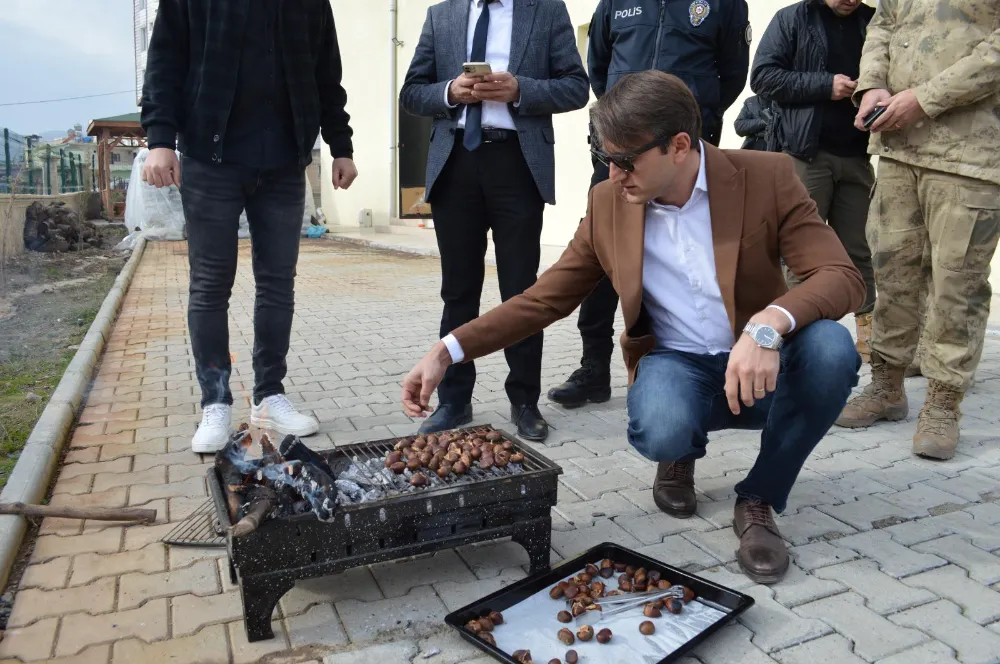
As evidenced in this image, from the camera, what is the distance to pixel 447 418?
A: 4352 mm

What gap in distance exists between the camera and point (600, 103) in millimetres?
2709

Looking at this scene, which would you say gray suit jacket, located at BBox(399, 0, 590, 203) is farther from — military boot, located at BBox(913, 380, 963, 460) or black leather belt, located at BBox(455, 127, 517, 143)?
military boot, located at BBox(913, 380, 963, 460)

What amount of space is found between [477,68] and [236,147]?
120 cm

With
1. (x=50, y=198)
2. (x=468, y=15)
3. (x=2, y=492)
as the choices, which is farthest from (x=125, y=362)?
(x=50, y=198)

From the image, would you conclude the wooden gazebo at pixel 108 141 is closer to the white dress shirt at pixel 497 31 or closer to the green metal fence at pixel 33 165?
the green metal fence at pixel 33 165

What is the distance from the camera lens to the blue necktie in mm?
4117

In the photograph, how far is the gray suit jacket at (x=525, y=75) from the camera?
13.5ft

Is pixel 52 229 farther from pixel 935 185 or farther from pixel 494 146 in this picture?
pixel 935 185

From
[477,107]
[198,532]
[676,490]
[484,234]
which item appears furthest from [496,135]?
[198,532]

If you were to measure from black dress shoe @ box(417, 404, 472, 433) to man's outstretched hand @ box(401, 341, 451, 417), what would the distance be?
153cm

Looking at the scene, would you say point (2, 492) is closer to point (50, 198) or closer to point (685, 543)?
point (685, 543)

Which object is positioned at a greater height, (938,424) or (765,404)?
(765,404)

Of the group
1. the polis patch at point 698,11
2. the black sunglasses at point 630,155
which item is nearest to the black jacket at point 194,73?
the black sunglasses at point 630,155

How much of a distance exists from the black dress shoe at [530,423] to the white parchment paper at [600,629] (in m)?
1.63
